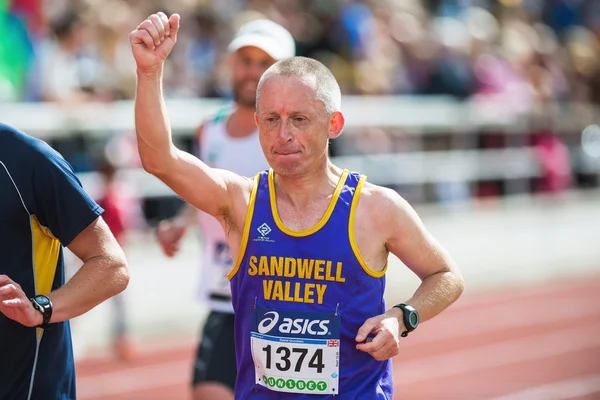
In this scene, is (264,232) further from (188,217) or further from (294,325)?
(188,217)

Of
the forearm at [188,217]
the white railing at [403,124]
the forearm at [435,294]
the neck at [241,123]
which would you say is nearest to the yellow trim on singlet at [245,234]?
the forearm at [435,294]

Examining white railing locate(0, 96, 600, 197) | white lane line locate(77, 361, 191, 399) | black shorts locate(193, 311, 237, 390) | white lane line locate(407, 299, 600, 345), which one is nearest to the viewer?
black shorts locate(193, 311, 237, 390)

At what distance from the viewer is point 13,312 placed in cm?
379

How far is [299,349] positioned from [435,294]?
0.56 metres

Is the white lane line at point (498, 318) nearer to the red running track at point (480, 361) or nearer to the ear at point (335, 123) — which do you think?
the red running track at point (480, 361)

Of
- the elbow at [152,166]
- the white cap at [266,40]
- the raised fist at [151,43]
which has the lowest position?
the elbow at [152,166]

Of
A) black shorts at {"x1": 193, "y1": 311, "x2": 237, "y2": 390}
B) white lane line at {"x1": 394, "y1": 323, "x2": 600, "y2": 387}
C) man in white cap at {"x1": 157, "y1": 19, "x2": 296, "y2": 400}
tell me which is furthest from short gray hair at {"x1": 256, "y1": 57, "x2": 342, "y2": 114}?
white lane line at {"x1": 394, "y1": 323, "x2": 600, "y2": 387}

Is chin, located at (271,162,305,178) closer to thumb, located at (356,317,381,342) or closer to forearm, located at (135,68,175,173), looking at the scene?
forearm, located at (135,68,175,173)

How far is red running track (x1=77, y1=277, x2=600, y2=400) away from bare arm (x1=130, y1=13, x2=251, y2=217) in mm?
6459

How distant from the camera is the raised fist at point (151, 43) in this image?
4047 mm

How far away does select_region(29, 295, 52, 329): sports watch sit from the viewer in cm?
390

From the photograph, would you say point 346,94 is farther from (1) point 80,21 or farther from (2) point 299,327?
(2) point 299,327

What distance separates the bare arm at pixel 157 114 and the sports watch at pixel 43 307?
587 mm

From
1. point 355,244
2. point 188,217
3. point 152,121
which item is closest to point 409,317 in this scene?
point 355,244
